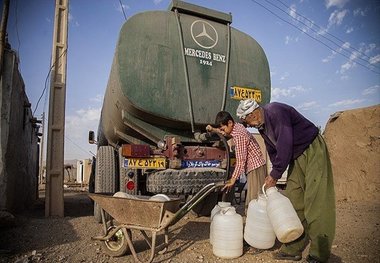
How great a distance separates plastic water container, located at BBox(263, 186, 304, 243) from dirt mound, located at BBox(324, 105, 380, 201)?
543 cm

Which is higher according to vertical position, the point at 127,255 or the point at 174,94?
the point at 174,94

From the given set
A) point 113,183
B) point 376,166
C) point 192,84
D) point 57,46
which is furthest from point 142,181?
point 376,166

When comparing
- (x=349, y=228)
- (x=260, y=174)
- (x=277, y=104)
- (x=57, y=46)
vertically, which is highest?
(x=57, y=46)

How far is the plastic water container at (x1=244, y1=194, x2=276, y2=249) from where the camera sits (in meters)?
2.99

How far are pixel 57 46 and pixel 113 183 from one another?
334 cm

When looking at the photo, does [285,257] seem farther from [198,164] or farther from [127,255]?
[198,164]

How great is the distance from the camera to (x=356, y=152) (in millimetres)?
7438

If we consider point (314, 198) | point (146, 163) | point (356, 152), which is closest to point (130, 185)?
point (146, 163)

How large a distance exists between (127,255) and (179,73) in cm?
255

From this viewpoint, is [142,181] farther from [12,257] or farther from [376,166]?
[376,166]

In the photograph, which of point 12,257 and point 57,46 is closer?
point 12,257

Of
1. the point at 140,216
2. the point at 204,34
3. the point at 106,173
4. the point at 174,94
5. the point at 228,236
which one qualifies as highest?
the point at 204,34

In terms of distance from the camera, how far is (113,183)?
448 centimetres

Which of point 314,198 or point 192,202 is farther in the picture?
point 192,202
